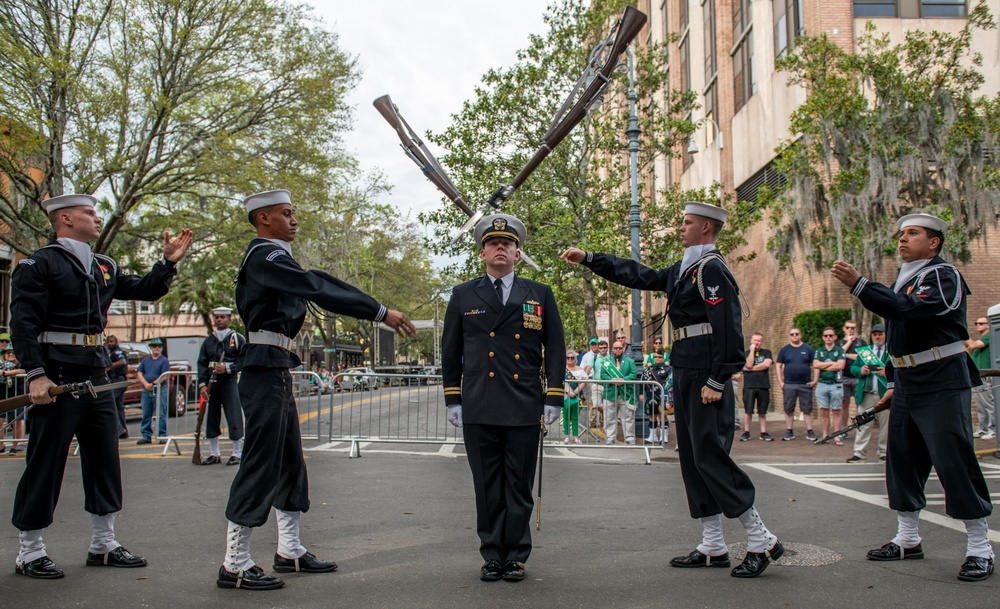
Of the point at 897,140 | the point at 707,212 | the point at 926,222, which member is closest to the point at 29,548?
the point at 707,212

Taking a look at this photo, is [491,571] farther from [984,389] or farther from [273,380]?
[984,389]

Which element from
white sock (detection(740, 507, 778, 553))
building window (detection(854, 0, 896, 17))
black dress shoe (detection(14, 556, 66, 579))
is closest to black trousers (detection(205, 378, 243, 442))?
black dress shoe (detection(14, 556, 66, 579))

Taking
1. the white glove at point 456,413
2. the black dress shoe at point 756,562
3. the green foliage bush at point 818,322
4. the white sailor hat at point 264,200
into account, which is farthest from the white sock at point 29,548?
the green foliage bush at point 818,322

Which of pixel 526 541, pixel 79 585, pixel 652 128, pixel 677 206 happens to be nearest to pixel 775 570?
pixel 526 541

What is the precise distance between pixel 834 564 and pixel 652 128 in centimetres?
2479

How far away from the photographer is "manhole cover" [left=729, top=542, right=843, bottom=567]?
537cm

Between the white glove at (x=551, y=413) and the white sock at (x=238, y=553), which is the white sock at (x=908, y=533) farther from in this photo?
the white sock at (x=238, y=553)

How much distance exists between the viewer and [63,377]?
5258 mm

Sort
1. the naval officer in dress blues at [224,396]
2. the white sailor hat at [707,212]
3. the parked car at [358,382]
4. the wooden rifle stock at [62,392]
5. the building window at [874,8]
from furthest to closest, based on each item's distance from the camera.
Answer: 1. the building window at [874,8]
2. the parked car at [358,382]
3. the naval officer in dress blues at [224,396]
4. the white sailor hat at [707,212]
5. the wooden rifle stock at [62,392]

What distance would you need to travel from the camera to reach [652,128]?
2883cm

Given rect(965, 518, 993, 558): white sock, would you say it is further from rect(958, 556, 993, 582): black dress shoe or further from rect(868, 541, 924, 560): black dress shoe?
rect(868, 541, 924, 560): black dress shoe

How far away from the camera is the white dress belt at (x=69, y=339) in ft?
Answer: 17.2

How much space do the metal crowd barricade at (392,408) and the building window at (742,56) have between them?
1688 cm

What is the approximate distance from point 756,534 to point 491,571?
1.55 meters
